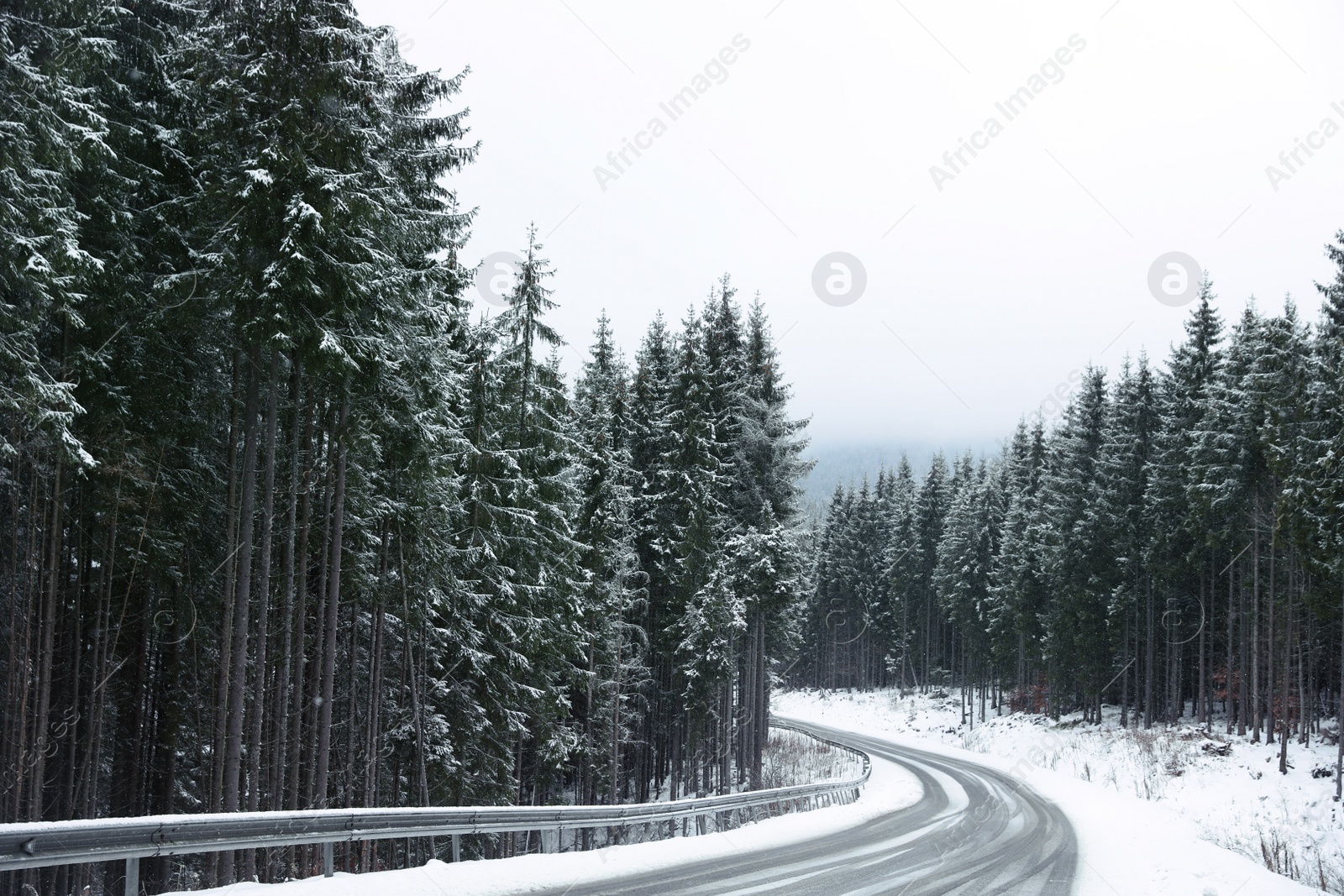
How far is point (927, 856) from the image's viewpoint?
14.3 meters

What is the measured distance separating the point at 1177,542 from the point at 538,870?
116 ft

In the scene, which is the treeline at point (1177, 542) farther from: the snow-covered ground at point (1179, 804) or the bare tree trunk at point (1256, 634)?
the snow-covered ground at point (1179, 804)

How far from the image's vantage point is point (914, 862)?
1351cm

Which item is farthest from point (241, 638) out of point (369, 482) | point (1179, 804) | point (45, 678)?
point (1179, 804)

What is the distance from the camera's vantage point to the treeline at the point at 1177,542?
2658 cm

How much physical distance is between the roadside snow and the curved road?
371 millimetres

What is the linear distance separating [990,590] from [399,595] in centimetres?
4542

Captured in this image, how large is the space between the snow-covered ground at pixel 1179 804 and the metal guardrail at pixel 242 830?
8.74 meters

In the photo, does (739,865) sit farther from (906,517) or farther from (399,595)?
(906,517)

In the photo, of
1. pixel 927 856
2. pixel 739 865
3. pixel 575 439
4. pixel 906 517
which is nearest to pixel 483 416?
pixel 575 439

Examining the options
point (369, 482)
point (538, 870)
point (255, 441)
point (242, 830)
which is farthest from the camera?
point (369, 482)

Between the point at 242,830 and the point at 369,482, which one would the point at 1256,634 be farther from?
the point at 242,830

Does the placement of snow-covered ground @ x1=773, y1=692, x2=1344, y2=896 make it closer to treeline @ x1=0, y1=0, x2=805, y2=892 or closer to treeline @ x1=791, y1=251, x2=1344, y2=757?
treeline @ x1=791, y1=251, x2=1344, y2=757

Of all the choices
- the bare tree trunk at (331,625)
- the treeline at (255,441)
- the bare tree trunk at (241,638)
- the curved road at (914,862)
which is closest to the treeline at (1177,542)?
the curved road at (914,862)
